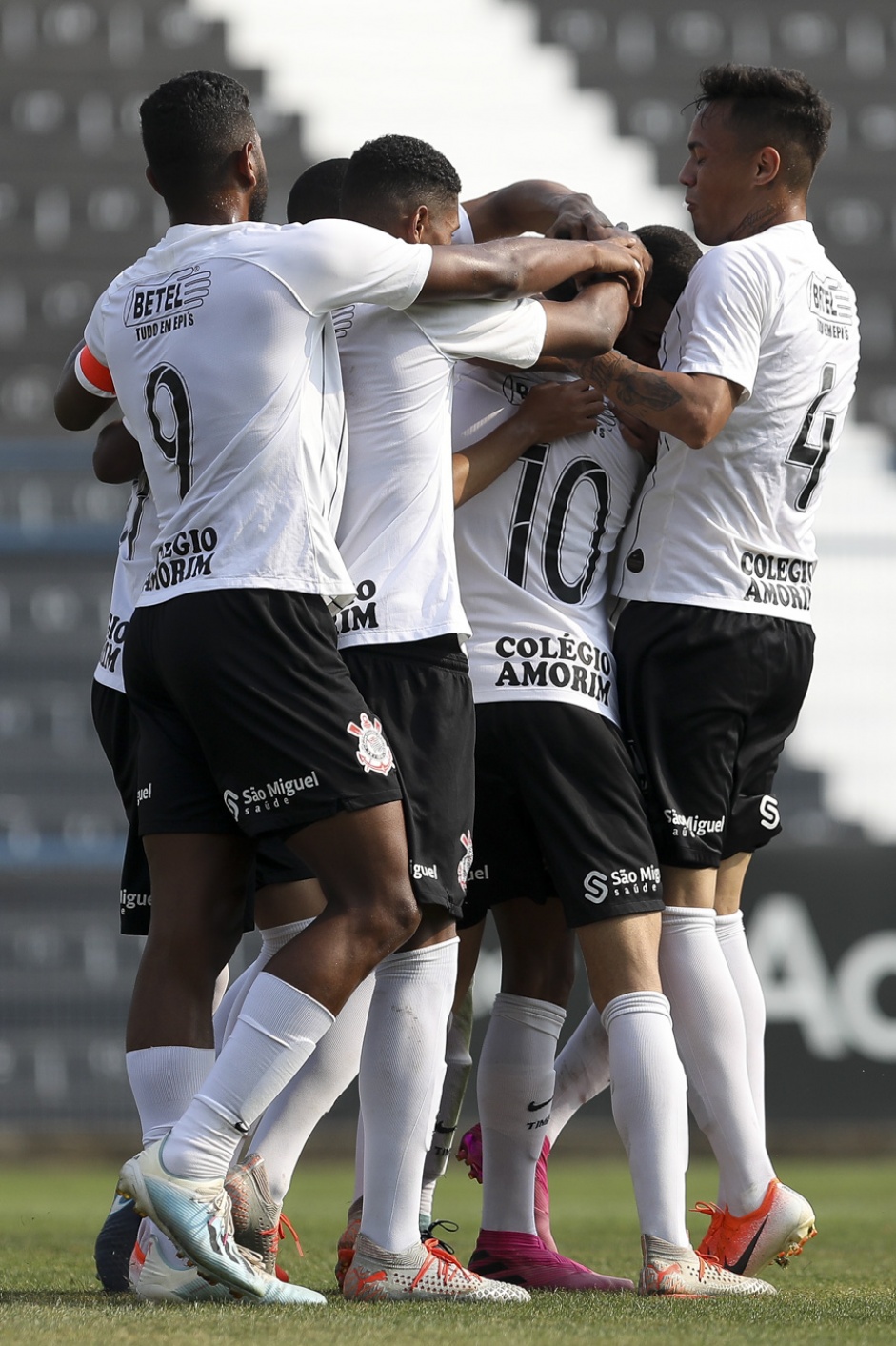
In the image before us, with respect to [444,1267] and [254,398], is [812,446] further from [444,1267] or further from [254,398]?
[444,1267]

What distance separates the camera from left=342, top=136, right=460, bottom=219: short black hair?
2994mm

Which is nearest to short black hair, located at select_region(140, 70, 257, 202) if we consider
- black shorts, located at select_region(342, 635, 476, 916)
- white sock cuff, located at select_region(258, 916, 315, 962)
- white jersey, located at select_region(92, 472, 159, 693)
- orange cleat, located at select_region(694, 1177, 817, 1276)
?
white jersey, located at select_region(92, 472, 159, 693)

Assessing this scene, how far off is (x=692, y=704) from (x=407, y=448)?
0.71 metres

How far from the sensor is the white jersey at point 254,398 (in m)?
2.65

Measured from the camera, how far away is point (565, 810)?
9.77 ft

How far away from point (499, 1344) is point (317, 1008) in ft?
1.95

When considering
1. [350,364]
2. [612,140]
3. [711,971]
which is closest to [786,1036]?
[711,971]

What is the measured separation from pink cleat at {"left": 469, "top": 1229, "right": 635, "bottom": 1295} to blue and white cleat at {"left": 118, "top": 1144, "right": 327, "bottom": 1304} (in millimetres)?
749

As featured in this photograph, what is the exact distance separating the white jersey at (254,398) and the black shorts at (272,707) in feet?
0.16

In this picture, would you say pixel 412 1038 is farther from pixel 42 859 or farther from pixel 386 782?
pixel 42 859

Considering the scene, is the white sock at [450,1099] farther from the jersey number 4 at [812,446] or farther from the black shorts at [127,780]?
the jersey number 4 at [812,446]

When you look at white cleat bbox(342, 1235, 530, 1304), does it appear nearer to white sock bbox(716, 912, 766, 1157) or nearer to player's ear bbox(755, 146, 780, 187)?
white sock bbox(716, 912, 766, 1157)

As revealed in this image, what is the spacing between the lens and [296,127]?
41.1 ft

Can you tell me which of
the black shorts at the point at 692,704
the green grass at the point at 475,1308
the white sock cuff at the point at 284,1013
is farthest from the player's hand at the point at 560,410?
the green grass at the point at 475,1308
